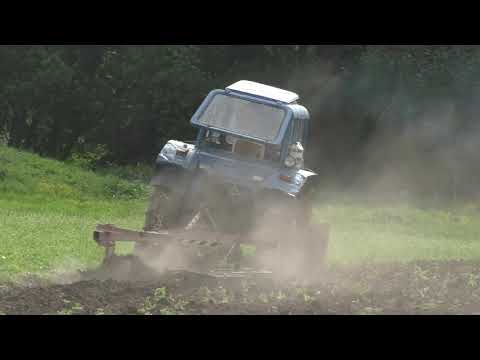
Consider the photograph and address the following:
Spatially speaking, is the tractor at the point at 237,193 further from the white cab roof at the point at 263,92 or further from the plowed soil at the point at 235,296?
the plowed soil at the point at 235,296

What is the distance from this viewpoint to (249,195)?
13.9 m

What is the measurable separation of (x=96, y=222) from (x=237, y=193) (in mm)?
5907

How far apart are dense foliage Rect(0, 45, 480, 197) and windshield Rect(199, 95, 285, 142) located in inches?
663

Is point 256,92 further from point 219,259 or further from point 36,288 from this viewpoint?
point 36,288

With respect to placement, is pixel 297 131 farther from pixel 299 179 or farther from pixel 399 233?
pixel 399 233

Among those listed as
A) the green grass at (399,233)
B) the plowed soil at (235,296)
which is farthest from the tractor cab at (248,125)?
the green grass at (399,233)

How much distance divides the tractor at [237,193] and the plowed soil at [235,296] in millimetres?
592

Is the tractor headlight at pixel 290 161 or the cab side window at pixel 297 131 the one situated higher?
the cab side window at pixel 297 131

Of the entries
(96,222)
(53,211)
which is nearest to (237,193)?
(96,222)

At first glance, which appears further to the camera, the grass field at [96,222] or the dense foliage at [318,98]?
the dense foliage at [318,98]

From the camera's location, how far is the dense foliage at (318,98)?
1248 inches

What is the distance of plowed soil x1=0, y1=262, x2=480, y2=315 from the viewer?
10234 mm

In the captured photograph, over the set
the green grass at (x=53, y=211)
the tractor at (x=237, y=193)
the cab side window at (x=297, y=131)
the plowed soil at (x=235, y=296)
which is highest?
the cab side window at (x=297, y=131)


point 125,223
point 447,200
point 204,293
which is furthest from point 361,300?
point 447,200
